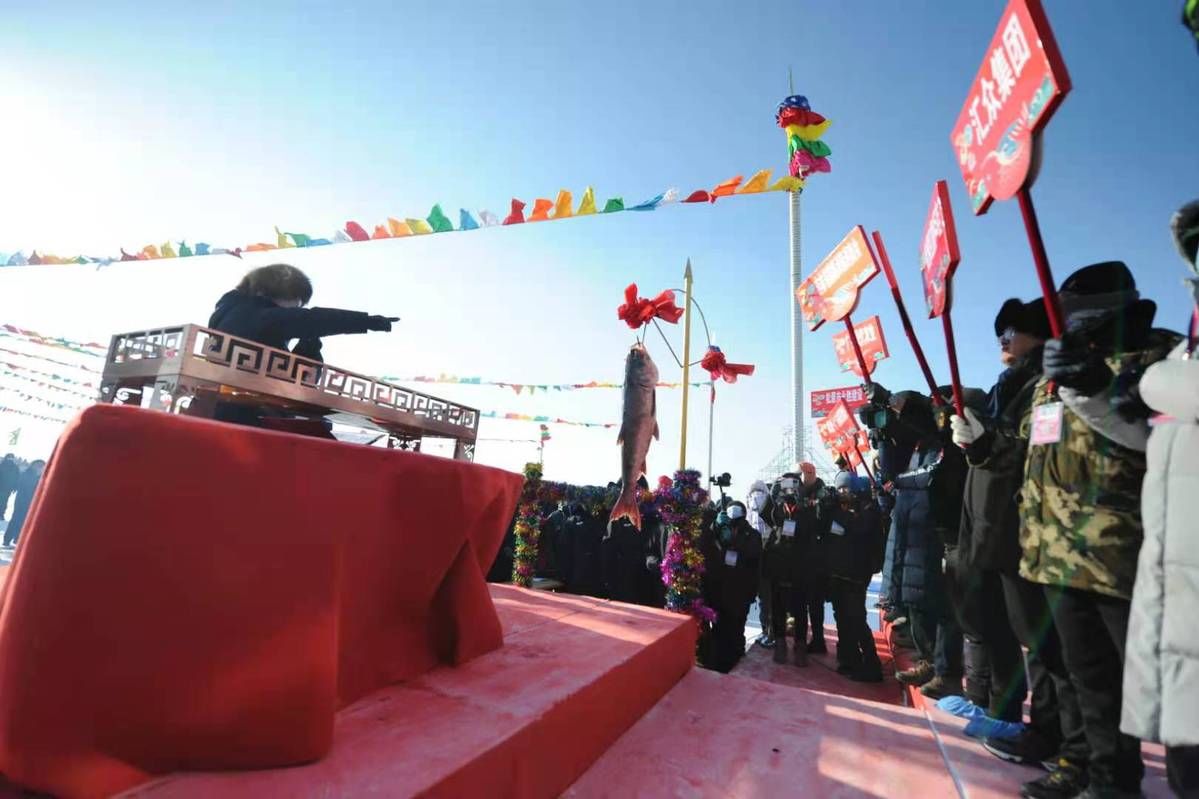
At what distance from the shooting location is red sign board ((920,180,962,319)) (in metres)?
2.42

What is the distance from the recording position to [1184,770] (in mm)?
1346

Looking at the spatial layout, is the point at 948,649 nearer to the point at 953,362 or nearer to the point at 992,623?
the point at 992,623

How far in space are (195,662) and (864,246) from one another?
150 inches

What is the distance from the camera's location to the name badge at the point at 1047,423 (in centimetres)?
201

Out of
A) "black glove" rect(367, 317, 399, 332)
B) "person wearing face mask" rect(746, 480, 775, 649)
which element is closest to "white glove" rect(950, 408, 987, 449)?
"black glove" rect(367, 317, 399, 332)

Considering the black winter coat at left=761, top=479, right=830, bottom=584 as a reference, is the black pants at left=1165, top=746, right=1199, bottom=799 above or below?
below

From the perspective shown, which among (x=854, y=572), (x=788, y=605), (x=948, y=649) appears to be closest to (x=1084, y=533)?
(x=948, y=649)

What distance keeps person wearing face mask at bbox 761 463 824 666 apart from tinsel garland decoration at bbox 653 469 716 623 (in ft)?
3.72

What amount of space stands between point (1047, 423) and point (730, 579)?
4685mm

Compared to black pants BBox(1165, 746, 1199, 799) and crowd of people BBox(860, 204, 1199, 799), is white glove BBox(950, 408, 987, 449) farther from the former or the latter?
black pants BBox(1165, 746, 1199, 799)

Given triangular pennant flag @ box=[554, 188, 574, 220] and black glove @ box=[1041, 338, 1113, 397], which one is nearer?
black glove @ box=[1041, 338, 1113, 397]

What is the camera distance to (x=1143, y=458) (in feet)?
5.76

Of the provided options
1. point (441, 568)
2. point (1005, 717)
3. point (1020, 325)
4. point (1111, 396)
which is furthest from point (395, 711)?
point (1020, 325)

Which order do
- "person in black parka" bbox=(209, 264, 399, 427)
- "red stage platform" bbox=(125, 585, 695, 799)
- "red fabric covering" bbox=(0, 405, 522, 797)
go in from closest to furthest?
"red fabric covering" bbox=(0, 405, 522, 797) → "red stage platform" bbox=(125, 585, 695, 799) → "person in black parka" bbox=(209, 264, 399, 427)
